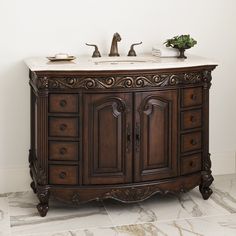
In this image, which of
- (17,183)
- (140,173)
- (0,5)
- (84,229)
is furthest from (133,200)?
(0,5)

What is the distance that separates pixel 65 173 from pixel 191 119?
2.62 feet

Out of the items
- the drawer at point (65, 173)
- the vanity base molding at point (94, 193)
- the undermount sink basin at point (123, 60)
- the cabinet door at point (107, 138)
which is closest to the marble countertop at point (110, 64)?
the undermount sink basin at point (123, 60)

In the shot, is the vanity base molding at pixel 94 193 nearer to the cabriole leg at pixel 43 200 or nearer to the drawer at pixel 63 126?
the cabriole leg at pixel 43 200

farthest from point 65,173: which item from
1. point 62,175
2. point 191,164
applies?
point 191,164

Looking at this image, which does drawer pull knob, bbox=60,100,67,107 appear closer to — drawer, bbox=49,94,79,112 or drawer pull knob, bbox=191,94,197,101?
drawer, bbox=49,94,79,112

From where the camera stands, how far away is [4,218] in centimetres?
301

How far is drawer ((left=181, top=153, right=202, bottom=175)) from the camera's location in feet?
10.4

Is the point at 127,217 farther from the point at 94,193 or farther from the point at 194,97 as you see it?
the point at 194,97

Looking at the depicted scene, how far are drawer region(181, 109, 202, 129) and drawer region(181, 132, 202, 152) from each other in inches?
2.1

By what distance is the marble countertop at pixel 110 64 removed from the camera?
287cm

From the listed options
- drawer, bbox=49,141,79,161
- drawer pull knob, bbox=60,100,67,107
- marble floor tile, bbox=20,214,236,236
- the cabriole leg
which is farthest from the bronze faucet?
marble floor tile, bbox=20,214,236,236

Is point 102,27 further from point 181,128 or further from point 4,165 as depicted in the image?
point 4,165

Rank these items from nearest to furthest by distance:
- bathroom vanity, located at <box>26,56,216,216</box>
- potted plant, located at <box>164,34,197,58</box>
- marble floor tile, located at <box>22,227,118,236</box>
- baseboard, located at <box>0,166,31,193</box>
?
marble floor tile, located at <box>22,227,118,236</box>, bathroom vanity, located at <box>26,56,216,216</box>, potted plant, located at <box>164,34,197,58</box>, baseboard, located at <box>0,166,31,193</box>

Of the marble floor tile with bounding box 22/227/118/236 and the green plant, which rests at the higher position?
the green plant
